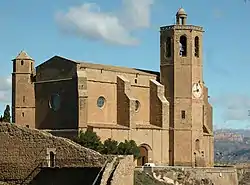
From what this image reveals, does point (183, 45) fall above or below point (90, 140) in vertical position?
above

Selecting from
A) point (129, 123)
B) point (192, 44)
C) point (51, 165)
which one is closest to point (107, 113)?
point (129, 123)

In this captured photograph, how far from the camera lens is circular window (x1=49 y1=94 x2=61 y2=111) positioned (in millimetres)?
53250

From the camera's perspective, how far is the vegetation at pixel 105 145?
47344 millimetres

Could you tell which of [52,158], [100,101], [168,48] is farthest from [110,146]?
[52,158]

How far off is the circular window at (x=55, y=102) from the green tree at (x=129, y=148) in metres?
5.95

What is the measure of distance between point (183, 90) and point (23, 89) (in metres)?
12.5

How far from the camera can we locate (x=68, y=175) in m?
24.3

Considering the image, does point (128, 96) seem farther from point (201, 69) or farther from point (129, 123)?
point (201, 69)

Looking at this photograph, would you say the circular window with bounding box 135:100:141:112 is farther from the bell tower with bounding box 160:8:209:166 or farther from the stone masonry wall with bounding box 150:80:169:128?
the bell tower with bounding box 160:8:209:166

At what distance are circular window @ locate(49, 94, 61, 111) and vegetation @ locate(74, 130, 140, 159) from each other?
4661 millimetres

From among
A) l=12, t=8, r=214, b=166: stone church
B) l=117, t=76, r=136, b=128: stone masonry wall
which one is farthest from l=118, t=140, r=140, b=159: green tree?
l=117, t=76, r=136, b=128: stone masonry wall

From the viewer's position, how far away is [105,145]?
48531mm

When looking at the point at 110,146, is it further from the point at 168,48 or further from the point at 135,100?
the point at 168,48

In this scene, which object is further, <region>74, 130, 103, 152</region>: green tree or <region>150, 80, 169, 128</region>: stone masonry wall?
<region>150, 80, 169, 128</region>: stone masonry wall
